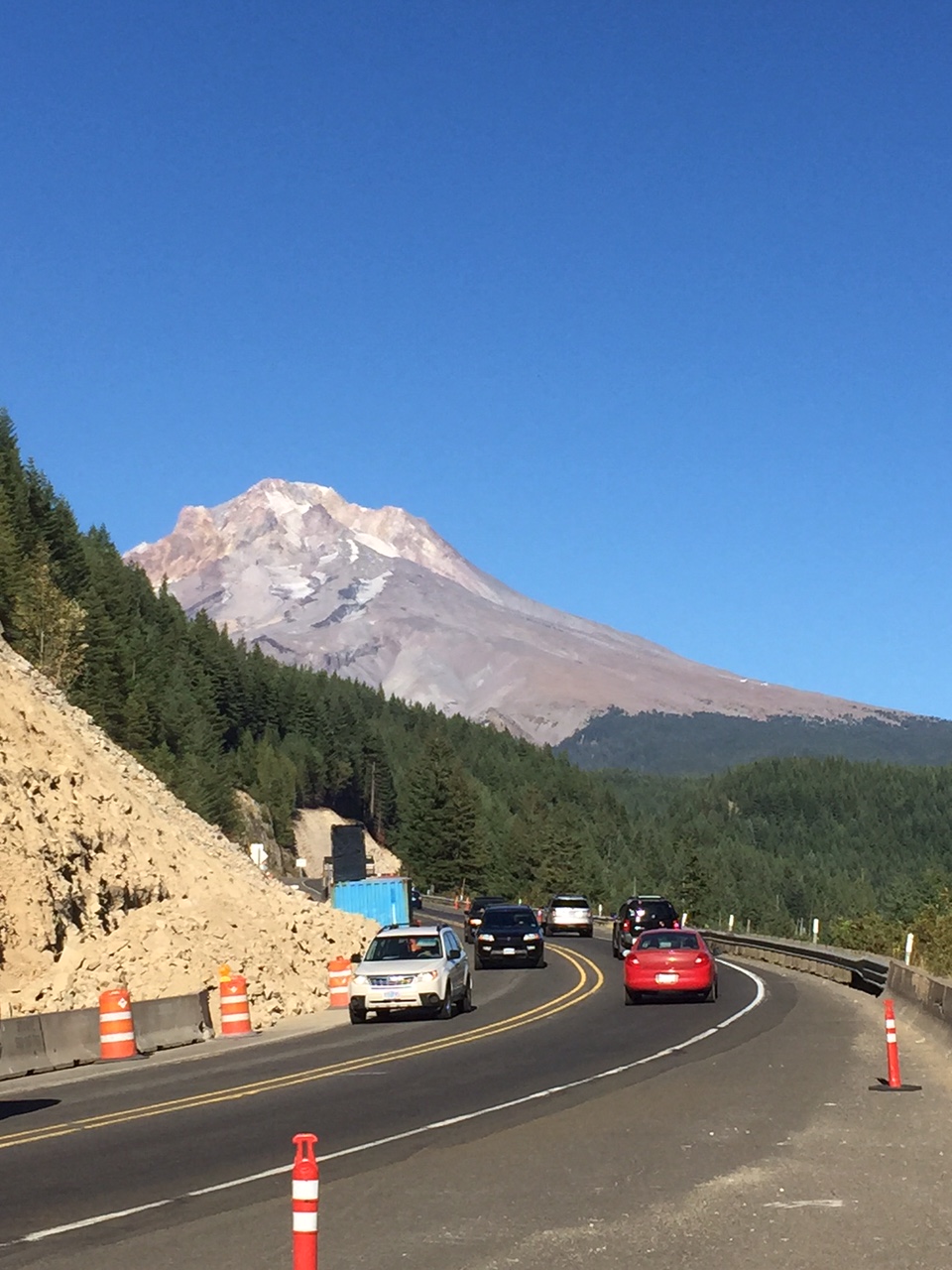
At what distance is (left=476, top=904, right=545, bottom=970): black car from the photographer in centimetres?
4694

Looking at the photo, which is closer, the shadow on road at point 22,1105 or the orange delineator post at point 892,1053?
the orange delineator post at point 892,1053

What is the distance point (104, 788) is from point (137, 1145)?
86.4 feet

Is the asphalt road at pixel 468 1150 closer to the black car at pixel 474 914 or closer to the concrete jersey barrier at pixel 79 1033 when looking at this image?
the concrete jersey barrier at pixel 79 1033

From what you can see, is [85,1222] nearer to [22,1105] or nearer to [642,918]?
[22,1105]

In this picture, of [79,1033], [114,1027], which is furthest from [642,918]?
[79,1033]

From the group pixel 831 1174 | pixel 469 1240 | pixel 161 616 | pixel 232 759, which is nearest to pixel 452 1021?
pixel 831 1174

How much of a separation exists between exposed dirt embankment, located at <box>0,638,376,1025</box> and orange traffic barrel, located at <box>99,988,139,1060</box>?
17.7 feet

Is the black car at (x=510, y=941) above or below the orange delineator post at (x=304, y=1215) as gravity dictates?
below

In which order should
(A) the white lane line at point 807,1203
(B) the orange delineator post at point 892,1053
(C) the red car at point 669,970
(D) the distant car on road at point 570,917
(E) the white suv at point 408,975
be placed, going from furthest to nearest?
(D) the distant car on road at point 570,917
(C) the red car at point 669,970
(E) the white suv at point 408,975
(B) the orange delineator post at point 892,1053
(A) the white lane line at point 807,1203

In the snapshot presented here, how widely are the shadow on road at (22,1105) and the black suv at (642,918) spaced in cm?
3010

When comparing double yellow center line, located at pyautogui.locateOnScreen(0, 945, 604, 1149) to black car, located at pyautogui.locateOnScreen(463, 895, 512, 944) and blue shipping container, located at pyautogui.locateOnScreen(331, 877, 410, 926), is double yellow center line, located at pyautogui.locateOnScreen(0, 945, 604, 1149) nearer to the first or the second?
black car, located at pyautogui.locateOnScreen(463, 895, 512, 944)

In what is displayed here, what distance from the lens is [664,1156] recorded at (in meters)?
12.9

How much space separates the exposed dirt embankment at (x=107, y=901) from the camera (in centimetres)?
3181

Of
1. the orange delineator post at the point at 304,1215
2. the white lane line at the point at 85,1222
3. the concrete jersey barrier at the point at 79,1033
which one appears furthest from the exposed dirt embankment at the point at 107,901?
the orange delineator post at the point at 304,1215
